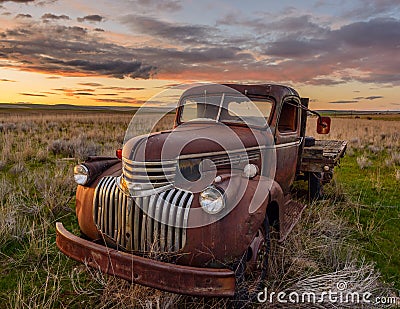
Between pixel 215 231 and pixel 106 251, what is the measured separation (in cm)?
92

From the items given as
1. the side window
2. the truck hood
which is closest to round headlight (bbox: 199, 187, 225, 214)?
the truck hood

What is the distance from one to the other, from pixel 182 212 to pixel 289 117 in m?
3.04

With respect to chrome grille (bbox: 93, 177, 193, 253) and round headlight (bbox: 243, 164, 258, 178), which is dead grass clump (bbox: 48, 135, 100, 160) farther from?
round headlight (bbox: 243, 164, 258, 178)

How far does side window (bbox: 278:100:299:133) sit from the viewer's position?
502cm

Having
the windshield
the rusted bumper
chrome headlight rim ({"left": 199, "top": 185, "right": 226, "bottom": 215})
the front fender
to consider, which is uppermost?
the windshield

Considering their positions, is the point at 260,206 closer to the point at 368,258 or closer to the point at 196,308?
the point at 196,308

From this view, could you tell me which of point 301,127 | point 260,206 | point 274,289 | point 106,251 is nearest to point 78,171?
point 106,251

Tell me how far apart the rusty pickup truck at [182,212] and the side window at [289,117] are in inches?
35.0

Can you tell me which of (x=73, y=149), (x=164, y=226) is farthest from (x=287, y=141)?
(x=73, y=149)

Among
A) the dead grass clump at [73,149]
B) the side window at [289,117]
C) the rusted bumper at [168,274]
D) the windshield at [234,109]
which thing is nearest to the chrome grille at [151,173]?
the rusted bumper at [168,274]

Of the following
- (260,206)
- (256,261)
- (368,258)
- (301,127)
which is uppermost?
(301,127)

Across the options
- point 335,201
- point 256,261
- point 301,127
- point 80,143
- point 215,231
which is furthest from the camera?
point 80,143

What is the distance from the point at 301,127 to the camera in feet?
18.8

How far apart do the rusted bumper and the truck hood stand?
0.88 metres
